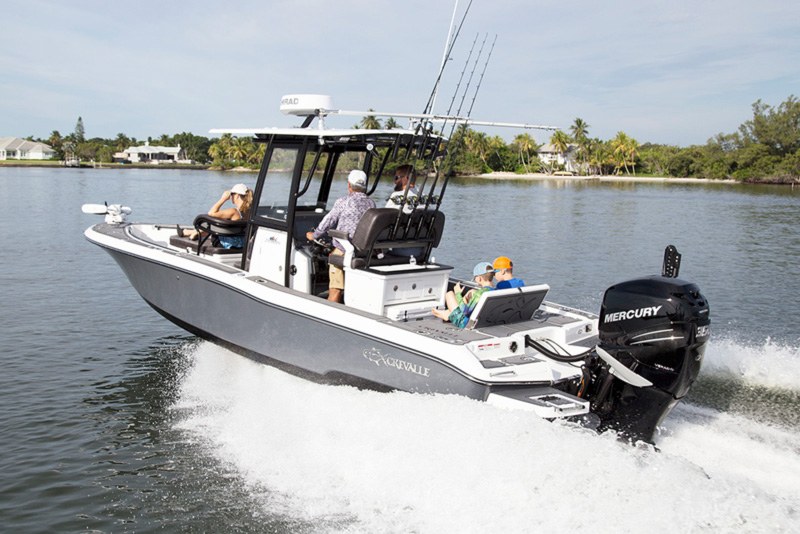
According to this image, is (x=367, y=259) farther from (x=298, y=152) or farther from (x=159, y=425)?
(x=159, y=425)

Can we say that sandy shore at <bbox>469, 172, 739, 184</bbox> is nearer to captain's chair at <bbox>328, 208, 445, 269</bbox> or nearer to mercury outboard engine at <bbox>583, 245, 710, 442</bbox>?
captain's chair at <bbox>328, 208, 445, 269</bbox>

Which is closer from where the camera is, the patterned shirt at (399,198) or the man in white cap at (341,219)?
the patterned shirt at (399,198)

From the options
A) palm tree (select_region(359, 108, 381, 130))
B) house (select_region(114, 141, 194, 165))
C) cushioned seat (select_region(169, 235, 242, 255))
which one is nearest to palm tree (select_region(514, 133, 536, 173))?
house (select_region(114, 141, 194, 165))

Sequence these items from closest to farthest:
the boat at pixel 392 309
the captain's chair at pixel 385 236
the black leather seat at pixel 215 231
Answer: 1. the boat at pixel 392 309
2. the captain's chair at pixel 385 236
3. the black leather seat at pixel 215 231

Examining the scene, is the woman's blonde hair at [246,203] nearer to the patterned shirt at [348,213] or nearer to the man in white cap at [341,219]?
the man in white cap at [341,219]

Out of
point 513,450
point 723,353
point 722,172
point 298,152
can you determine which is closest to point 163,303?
point 298,152

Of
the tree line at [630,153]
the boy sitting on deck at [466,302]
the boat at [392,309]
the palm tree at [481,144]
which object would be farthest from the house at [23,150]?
the boy sitting on deck at [466,302]

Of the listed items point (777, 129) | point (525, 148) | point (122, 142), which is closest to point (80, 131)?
point (122, 142)

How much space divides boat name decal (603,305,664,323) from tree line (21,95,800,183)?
54.5m

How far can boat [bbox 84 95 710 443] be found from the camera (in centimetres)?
464

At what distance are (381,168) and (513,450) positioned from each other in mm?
3640

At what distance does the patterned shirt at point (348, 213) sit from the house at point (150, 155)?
4721 inches

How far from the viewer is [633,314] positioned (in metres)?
4.68

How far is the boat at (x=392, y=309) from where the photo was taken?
4637mm
